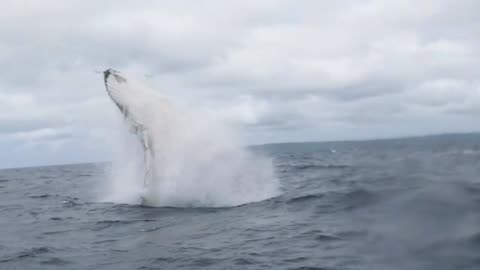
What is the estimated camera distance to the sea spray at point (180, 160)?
69.4 ft

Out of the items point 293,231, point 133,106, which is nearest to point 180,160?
point 133,106

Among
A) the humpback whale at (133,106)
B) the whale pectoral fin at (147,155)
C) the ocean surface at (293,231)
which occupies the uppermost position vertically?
the humpback whale at (133,106)

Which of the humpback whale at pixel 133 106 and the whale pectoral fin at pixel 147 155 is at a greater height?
the humpback whale at pixel 133 106

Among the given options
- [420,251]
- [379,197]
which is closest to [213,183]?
[379,197]

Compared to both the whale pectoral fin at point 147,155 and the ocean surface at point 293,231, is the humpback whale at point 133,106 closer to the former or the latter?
the whale pectoral fin at point 147,155

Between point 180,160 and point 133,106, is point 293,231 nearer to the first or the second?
point 180,160

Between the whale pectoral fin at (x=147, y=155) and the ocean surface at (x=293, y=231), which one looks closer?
the ocean surface at (x=293, y=231)

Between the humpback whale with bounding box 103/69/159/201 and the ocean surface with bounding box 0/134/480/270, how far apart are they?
2404 mm

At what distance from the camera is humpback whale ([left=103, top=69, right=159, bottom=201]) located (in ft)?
70.0

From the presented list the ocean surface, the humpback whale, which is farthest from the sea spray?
the ocean surface

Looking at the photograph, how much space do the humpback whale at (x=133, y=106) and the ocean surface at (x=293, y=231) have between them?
240cm

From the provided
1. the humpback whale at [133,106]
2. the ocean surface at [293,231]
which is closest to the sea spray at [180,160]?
the humpback whale at [133,106]

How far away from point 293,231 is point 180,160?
9179mm

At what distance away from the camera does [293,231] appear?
46.3 feet
